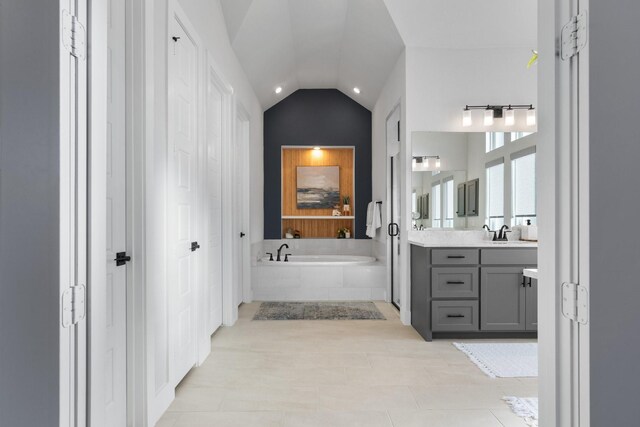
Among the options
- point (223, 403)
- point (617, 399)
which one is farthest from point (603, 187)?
point (223, 403)

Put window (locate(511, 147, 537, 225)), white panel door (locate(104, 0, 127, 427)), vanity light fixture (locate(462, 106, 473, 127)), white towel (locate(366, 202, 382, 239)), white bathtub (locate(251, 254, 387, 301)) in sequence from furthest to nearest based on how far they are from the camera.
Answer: white towel (locate(366, 202, 382, 239))
white bathtub (locate(251, 254, 387, 301))
vanity light fixture (locate(462, 106, 473, 127))
window (locate(511, 147, 537, 225))
white panel door (locate(104, 0, 127, 427))

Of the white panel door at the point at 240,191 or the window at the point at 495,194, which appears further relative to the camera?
the white panel door at the point at 240,191

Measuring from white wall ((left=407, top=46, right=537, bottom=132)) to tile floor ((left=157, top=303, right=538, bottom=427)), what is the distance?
2.12m

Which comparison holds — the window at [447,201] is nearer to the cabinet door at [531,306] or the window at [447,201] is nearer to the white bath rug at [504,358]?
the cabinet door at [531,306]

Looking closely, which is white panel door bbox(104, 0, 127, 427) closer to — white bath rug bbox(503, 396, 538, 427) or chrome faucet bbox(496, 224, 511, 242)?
white bath rug bbox(503, 396, 538, 427)

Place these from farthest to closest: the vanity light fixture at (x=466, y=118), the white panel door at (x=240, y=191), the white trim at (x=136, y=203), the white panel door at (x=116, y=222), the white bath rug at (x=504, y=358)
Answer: the white panel door at (x=240, y=191) < the vanity light fixture at (x=466, y=118) < the white bath rug at (x=504, y=358) < the white trim at (x=136, y=203) < the white panel door at (x=116, y=222)

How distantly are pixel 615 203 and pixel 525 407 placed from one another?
191 cm

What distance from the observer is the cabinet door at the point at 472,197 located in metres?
4.38

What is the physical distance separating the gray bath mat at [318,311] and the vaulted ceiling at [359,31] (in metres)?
2.71

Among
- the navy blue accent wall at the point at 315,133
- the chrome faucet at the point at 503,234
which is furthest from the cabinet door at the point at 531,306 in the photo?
the navy blue accent wall at the point at 315,133

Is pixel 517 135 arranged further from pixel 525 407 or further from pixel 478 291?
pixel 525 407

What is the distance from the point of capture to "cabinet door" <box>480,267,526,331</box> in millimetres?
3777

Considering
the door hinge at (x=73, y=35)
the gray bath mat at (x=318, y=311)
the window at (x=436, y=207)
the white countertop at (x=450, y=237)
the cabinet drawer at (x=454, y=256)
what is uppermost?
the door hinge at (x=73, y=35)

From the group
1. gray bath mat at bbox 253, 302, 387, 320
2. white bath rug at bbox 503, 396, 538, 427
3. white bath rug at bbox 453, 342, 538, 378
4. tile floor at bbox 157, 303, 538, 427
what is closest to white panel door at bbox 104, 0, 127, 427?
tile floor at bbox 157, 303, 538, 427
